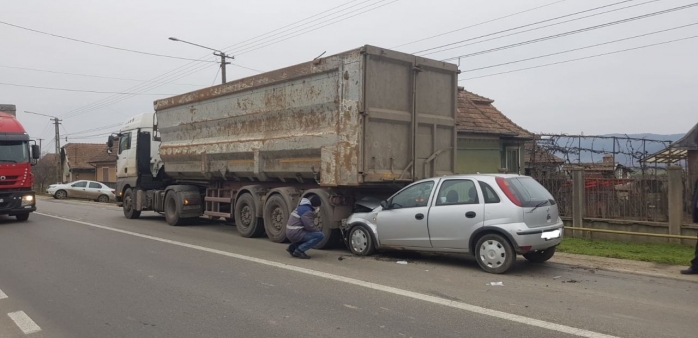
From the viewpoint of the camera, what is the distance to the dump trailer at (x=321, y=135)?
31.7 feet

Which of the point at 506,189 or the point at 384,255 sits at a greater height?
the point at 506,189

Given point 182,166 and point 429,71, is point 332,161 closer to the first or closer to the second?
point 429,71

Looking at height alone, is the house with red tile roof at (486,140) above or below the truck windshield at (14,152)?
above

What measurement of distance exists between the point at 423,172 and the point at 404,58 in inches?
86.5

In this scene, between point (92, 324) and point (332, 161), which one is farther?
point (332, 161)

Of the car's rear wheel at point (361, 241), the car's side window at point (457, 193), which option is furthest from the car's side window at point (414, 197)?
the car's rear wheel at point (361, 241)

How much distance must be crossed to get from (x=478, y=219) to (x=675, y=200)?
5384mm

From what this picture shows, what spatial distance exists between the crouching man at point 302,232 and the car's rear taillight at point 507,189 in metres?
3.16

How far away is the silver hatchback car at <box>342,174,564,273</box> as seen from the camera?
24.9 ft

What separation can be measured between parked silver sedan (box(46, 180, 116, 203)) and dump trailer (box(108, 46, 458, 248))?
2106 centimetres

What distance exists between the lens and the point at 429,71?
1064 centimetres

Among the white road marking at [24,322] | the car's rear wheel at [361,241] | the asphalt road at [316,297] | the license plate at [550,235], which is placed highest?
the license plate at [550,235]

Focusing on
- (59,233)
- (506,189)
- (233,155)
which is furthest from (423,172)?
(59,233)

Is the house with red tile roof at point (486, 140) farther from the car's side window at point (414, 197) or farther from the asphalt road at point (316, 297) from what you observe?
the asphalt road at point (316, 297)
